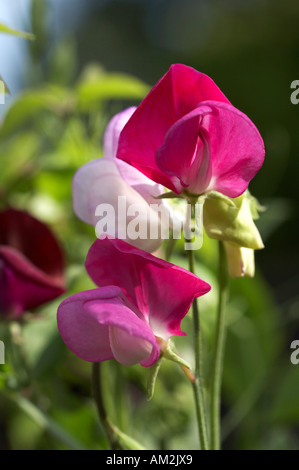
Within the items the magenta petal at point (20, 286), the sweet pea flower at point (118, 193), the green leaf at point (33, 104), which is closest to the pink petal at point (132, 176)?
the sweet pea flower at point (118, 193)

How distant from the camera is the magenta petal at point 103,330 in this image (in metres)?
0.24

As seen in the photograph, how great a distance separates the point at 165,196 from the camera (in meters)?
0.27

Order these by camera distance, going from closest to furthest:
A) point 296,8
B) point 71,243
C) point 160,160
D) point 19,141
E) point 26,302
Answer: point 160,160, point 26,302, point 71,243, point 19,141, point 296,8

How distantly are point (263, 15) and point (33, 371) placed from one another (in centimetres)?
487

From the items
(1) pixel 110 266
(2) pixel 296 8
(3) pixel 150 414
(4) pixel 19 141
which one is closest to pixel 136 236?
(1) pixel 110 266

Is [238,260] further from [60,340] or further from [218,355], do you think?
[60,340]

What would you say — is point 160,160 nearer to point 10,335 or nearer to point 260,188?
point 10,335

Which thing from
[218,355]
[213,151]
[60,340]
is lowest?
[60,340]

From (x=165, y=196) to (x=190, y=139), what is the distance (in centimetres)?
3

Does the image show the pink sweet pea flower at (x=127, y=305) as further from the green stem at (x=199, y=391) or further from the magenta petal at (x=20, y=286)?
the magenta petal at (x=20, y=286)

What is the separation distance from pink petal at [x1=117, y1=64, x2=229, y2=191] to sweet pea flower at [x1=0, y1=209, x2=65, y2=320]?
16 centimetres

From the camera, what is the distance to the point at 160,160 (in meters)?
0.25

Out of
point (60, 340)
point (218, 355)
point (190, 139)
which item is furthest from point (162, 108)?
point (60, 340)

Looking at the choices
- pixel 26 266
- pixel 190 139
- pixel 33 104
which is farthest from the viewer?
pixel 33 104
